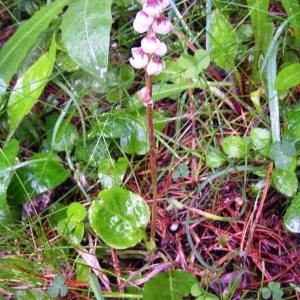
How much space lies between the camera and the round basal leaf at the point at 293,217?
4.55 ft

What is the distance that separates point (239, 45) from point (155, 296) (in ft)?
2.57

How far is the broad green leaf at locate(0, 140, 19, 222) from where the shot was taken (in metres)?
1.54

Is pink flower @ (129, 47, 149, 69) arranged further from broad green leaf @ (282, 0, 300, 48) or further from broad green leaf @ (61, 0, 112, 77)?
broad green leaf @ (282, 0, 300, 48)

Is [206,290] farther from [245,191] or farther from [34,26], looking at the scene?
[34,26]

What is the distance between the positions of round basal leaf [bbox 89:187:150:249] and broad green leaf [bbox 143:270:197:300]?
0.39 ft

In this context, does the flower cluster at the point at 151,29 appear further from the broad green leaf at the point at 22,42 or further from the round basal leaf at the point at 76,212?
the broad green leaf at the point at 22,42

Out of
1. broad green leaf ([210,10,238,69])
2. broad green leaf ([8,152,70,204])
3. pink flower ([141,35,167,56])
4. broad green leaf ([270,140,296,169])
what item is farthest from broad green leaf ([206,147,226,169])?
pink flower ([141,35,167,56])

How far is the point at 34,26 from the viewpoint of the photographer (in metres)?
1.68

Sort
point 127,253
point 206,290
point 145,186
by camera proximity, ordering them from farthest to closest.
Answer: point 145,186
point 127,253
point 206,290

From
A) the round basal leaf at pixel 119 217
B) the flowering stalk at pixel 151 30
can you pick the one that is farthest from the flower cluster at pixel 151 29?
the round basal leaf at pixel 119 217

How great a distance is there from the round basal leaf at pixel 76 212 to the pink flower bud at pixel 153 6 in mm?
635

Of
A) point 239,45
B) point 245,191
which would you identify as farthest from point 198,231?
point 239,45

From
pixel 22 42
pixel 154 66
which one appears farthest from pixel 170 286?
pixel 22 42

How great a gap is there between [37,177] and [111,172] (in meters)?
0.21
